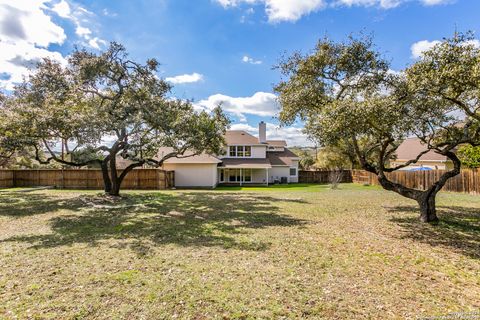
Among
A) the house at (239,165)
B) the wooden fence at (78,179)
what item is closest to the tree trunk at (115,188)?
the wooden fence at (78,179)

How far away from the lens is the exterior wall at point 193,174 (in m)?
27.4

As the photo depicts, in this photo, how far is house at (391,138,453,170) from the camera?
2541 centimetres

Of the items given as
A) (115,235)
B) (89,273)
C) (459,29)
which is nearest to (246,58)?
(459,29)

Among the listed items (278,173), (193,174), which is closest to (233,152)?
(278,173)

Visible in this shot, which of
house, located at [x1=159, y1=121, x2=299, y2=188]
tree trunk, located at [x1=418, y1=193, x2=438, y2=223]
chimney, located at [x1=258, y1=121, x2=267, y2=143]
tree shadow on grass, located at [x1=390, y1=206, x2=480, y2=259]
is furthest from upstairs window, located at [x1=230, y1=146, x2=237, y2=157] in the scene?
tree trunk, located at [x1=418, y1=193, x2=438, y2=223]

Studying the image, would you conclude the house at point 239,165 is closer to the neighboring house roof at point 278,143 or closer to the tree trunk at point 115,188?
the neighboring house roof at point 278,143

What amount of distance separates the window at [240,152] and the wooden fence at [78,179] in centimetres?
813

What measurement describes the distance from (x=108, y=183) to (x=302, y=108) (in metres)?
12.6

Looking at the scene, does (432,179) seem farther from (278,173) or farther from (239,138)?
(239,138)

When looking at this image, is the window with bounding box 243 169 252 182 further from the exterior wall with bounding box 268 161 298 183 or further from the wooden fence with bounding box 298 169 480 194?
the wooden fence with bounding box 298 169 480 194

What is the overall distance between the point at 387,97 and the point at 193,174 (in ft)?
70.4

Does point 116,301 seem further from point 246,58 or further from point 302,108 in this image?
point 246,58

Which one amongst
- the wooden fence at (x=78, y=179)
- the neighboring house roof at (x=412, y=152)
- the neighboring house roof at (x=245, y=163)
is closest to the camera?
the wooden fence at (x=78, y=179)

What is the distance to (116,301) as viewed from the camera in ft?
13.4
